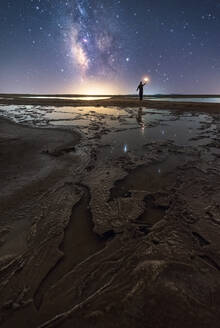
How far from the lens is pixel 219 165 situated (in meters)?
Answer: 4.21

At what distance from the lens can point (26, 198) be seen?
9.80 feet

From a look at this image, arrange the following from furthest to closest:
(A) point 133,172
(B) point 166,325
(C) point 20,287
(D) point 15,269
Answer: (A) point 133,172
(D) point 15,269
(C) point 20,287
(B) point 166,325

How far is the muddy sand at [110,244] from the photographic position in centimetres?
142

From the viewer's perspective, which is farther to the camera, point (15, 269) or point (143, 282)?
point (15, 269)

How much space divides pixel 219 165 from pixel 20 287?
4.54 metres

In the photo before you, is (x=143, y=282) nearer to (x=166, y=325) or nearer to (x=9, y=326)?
(x=166, y=325)

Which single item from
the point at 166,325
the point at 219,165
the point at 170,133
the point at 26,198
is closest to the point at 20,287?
the point at 166,325

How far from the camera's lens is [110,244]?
2.09 metres

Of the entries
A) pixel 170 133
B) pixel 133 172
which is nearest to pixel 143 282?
pixel 133 172

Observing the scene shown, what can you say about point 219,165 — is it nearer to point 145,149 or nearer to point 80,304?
point 145,149

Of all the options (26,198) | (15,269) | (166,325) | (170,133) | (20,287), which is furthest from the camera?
(170,133)

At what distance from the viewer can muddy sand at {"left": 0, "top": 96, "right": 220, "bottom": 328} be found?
1424 millimetres

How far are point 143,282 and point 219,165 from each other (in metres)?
3.67

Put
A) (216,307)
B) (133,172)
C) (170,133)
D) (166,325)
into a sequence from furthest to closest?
(170,133)
(133,172)
(216,307)
(166,325)
